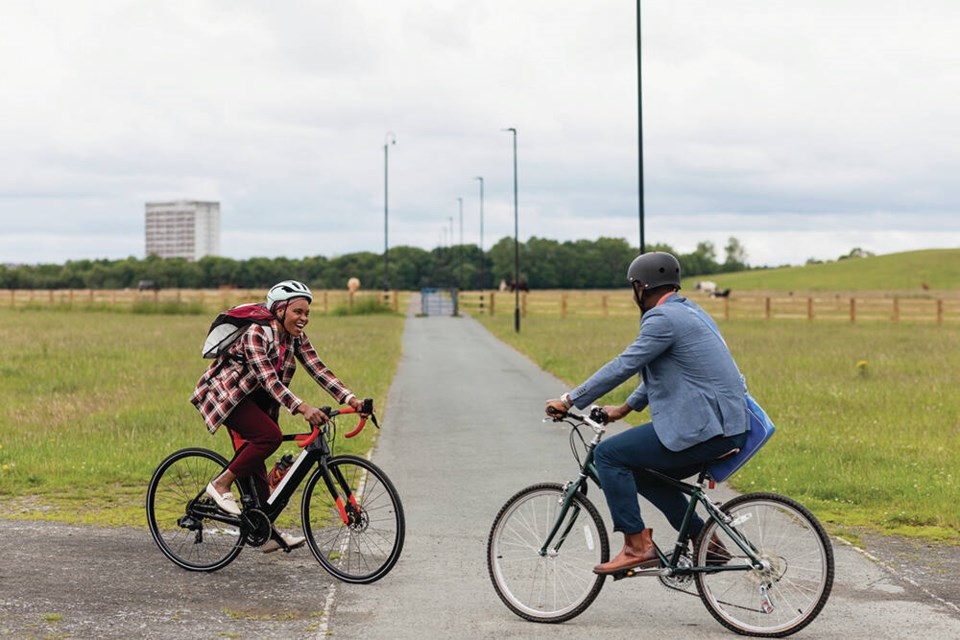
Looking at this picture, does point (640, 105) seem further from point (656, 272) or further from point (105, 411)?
point (656, 272)

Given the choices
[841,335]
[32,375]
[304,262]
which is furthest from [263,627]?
[304,262]

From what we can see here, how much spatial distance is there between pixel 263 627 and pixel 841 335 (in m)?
35.6

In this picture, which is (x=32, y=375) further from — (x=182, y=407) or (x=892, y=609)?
(x=892, y=609)

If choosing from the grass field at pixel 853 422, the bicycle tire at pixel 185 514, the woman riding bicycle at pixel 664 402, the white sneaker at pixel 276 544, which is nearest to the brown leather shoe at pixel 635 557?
the woman riding bicycle at pixel 664 402

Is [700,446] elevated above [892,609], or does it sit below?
above

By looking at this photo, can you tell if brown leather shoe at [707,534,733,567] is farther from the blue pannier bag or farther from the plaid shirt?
the plaid shirt

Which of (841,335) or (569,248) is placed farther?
(569,248)

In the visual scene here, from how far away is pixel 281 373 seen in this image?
615cm

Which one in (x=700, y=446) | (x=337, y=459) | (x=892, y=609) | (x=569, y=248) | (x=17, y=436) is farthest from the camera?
(x=569, y=248)

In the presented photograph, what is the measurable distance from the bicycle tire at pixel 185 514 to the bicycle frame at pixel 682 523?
2.04m

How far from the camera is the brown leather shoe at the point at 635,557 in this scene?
5.20m

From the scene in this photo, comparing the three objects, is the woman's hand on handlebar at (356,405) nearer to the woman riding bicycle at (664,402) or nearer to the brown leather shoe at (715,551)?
the woman riding bicycle at (664,402)

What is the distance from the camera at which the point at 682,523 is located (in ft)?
A: 17.3

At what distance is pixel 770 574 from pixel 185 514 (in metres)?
3.45
